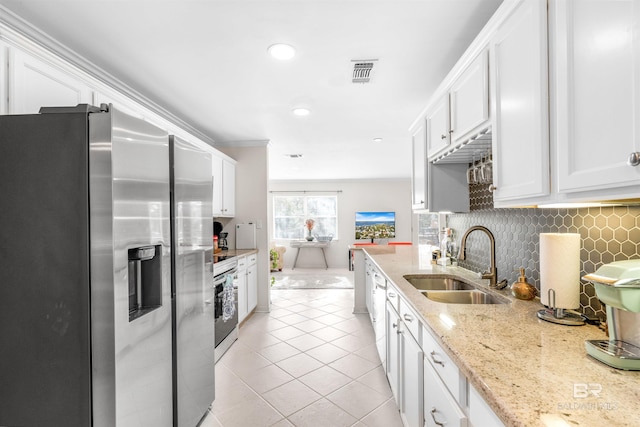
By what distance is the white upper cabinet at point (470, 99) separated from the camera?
1545 millimetres

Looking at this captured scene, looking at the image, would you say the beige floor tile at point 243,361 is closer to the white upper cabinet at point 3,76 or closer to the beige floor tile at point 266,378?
the beige floor tile at point 266,378

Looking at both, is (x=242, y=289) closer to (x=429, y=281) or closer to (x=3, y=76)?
(x=429, y=281)

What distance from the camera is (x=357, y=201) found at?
9.38 metres

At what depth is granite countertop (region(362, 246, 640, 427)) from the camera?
2.31ft

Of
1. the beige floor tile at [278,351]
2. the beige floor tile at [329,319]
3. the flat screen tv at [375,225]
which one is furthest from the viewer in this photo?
the flat screen tv at [375,225]

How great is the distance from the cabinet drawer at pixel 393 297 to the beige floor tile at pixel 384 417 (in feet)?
2.38

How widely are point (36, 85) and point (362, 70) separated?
195 centimetres

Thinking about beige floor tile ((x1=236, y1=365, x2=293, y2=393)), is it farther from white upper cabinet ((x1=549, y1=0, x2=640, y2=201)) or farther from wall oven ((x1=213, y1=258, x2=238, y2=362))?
white upper cabinet ((x1=549, y1=0, x2=640, y2=201))

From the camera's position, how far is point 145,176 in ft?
4.91

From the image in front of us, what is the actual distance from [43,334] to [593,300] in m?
2.24

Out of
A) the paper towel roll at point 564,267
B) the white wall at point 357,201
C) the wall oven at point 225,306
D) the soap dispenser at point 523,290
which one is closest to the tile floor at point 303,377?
the wall oven at point 225,306

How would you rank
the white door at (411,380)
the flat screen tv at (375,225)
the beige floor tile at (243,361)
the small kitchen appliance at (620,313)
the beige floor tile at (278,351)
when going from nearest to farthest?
the small kitchen appliance at (620,313), the white door at (411,380), the beige floor tile at (243,361), the beige floor tile at (278,351), the flat screen tv at (375,225)

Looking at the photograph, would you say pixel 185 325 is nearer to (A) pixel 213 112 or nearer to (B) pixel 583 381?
(B) pixel 583 381

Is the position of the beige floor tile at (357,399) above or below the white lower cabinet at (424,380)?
below
